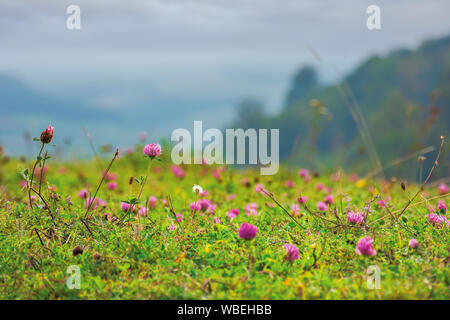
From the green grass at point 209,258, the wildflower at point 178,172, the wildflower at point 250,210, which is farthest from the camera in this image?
the wildflower at point 178,172

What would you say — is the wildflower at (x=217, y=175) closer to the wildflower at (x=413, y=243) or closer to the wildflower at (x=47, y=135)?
the wildflower at (x=47, y=135)

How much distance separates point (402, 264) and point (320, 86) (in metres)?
120

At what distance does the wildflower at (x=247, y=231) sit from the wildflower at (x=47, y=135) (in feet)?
4.14

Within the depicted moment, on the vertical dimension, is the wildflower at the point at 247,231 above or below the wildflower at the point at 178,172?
below

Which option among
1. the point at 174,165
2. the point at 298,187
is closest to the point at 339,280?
the point at 298,187

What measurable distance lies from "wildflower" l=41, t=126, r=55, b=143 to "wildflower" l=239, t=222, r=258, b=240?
1263mm

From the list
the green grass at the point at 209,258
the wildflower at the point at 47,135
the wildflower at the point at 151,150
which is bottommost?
the green grass at the point at 209,258

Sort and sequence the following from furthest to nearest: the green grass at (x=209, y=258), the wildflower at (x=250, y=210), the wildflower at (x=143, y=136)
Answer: the wildflower at (x=143, y=136) → the wildflower at (x=250, y=210) → the green grass at (x=209, y=258)

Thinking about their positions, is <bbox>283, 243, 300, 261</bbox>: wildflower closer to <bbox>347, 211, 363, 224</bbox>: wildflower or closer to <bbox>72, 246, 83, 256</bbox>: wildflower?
<bbox>347, 211, 363, 224</bbox>: wildflower

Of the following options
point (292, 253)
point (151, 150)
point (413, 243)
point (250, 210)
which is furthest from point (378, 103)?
point (292, 253)

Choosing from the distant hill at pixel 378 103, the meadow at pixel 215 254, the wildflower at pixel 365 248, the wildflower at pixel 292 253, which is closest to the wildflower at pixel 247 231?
the meadow at pixel 215 254

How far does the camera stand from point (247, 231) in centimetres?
257

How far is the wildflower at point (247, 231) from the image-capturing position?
2.56 metres
